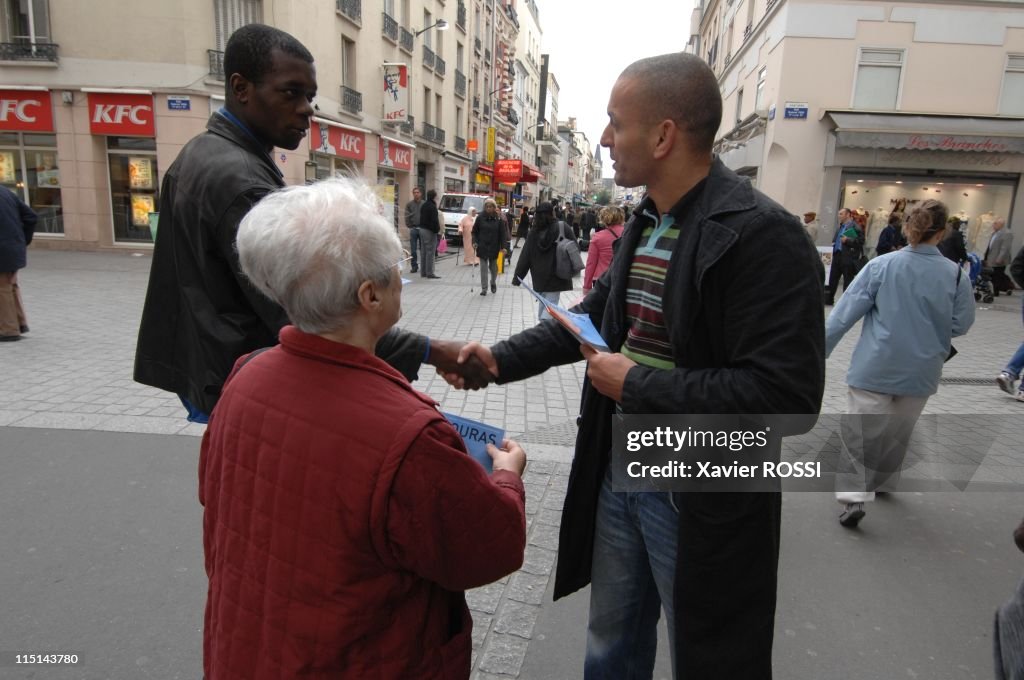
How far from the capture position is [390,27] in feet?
80.6

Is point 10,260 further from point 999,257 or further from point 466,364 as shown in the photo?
point 999,257

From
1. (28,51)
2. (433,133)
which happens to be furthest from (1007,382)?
(433,133)

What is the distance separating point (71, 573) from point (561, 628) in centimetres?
231

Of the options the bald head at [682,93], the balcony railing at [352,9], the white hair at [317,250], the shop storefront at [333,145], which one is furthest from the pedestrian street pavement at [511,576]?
the balcony railing at [352,9]

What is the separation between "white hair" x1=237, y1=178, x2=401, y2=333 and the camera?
1188 millimetres

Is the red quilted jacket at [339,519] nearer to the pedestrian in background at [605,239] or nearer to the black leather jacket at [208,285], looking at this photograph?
the black leather jacket at [208,285]

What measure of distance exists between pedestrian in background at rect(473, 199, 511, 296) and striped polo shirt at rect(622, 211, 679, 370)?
35.5 ft

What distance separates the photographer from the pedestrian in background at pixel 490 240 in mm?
12844

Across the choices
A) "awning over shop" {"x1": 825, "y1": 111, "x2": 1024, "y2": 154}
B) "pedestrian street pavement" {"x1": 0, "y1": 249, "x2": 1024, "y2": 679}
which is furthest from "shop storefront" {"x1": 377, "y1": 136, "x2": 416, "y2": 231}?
"pedestrian street pavement" {"x1": 0, "y1": 249, "x2": 1024, "y2": 679}

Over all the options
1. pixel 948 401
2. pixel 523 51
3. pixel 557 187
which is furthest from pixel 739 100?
pixel 557 187

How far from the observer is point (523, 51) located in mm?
54875

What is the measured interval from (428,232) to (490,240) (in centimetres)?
266

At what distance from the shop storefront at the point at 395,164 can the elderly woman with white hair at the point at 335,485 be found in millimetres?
22864

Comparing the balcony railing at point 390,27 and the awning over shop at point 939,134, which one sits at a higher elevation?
the balcony railing at point 390,27
